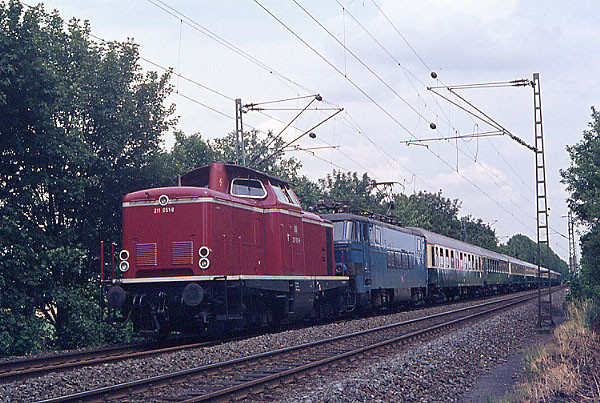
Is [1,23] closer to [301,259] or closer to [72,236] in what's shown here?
[72,236]

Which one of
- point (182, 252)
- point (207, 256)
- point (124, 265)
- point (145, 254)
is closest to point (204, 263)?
point (207, 256)

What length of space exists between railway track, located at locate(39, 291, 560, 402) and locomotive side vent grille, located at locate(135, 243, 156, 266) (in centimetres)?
410

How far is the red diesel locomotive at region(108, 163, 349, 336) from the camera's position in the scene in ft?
48.4

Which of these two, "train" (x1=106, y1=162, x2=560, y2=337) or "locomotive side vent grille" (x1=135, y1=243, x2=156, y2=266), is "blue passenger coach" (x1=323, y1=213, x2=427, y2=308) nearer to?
"train" (x1=106, y1=162, x2=560, y2=337)

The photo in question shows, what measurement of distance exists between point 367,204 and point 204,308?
6156cm

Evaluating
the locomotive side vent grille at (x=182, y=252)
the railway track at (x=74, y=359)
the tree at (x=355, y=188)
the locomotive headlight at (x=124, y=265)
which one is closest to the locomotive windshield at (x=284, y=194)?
the locomotive side vent grille at (x=182, y=252)

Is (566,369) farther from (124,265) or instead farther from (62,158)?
(62,158)

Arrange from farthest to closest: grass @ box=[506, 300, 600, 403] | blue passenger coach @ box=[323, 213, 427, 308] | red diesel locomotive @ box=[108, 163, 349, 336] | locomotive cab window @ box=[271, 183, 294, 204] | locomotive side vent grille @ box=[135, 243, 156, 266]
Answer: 1. blue passenger coach @ box=[323, 213, 427, 308]
2. locomotive cab window @ box=[271, 183, 294, 204]
3. locomotive side vent grille @ box=[135, 243, 156, 266]
4. red diesel locomotive @ box=[108, 163, 349, 336]
5. grass @ box=[506, 300, 600, 403]

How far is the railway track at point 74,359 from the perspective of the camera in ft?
37.6

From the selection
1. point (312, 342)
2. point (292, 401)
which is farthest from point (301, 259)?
point (292, 401)

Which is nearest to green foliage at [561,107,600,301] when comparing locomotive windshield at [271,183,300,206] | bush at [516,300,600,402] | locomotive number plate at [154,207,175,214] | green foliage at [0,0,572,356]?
green foliage at [0,0,572,356]

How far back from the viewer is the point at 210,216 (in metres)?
15.2

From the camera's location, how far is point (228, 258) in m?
15.6

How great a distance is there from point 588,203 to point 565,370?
1535 centimetres
